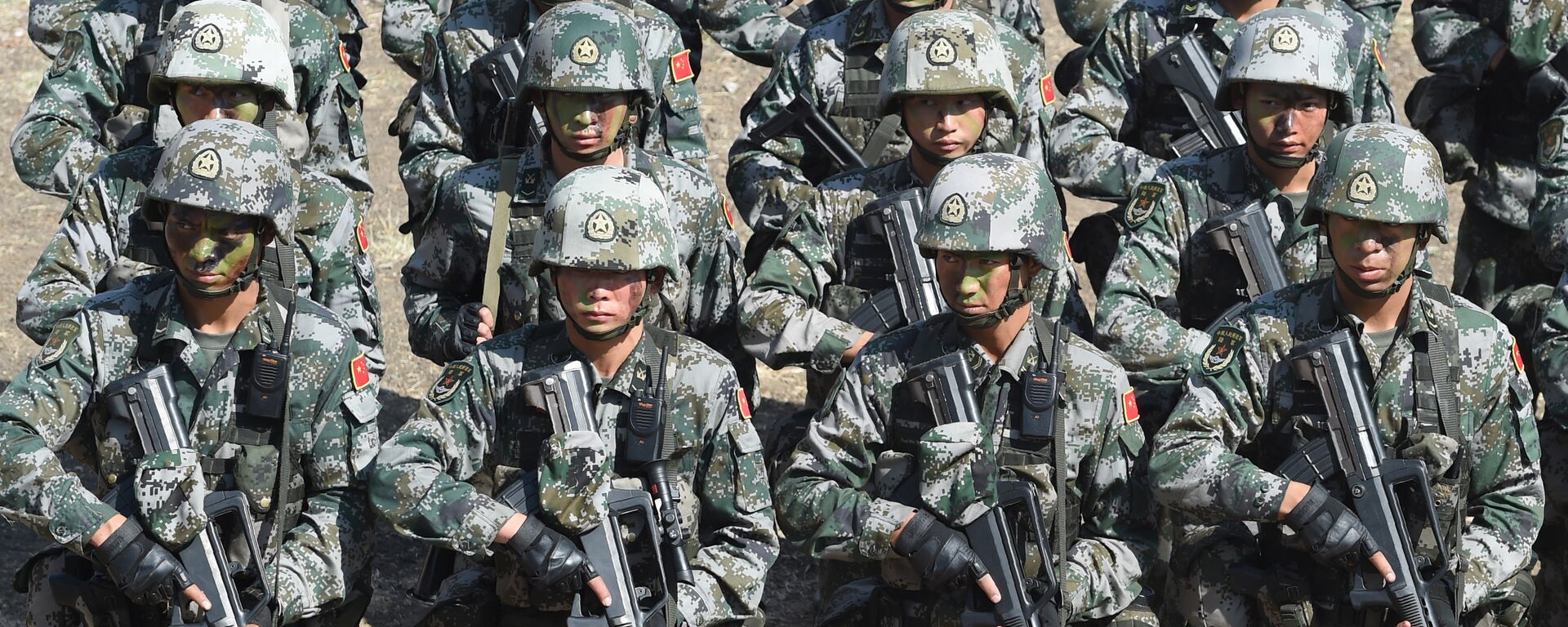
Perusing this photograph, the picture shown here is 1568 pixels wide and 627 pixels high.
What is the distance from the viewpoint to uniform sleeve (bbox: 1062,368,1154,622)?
290 inches

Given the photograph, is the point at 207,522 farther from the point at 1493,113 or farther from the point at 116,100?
the point at 1493,113

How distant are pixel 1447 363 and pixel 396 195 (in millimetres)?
9875

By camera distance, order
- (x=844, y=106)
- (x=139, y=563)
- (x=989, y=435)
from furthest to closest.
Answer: (x=844, y=106) → (x=989, y=435) → (x=139, y=563)

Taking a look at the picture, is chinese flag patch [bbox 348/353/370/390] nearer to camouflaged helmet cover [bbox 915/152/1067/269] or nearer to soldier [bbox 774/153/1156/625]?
soldier [bbox 774/153/1156/625]

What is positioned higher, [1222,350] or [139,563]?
[1222,350]

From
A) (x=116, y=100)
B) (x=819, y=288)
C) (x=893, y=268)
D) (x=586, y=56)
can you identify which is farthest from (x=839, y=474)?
(x=116, y=100)

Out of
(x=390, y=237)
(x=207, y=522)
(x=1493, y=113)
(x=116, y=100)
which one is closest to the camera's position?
(x=207, y=522)

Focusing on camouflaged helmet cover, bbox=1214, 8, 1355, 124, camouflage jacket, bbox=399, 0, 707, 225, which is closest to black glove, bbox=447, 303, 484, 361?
camouflage jacket, bbox=399, 0, 707, 225

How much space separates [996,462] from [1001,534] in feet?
0.95

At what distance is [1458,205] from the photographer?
16859mm

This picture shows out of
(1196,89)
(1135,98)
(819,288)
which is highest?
(1196,89)

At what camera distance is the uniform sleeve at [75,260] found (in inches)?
352

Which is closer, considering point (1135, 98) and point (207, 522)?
point (207, 522)

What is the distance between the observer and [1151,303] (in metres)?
8.95
